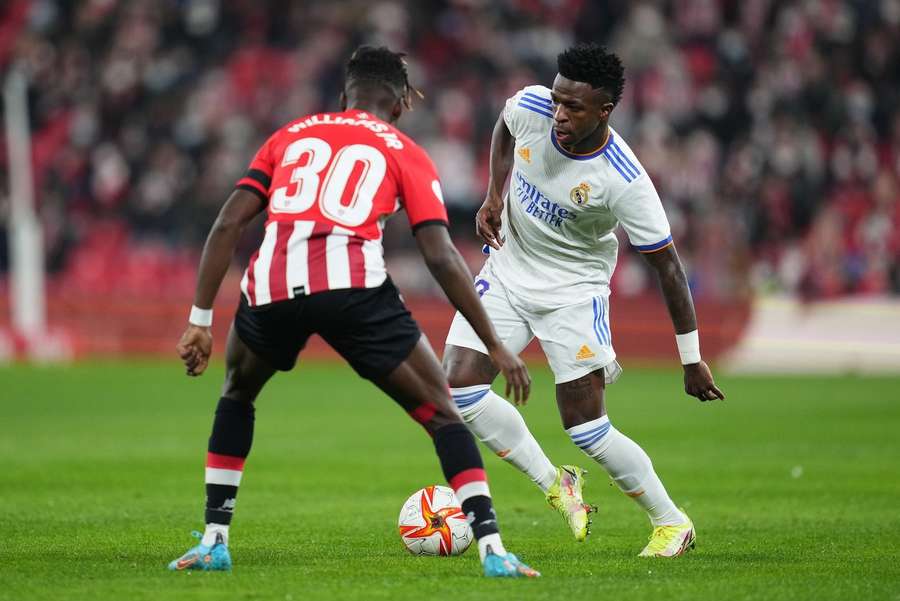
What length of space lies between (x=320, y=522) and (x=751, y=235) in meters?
15.8

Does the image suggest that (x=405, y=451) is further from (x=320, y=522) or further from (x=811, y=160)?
(x=811, y=160)

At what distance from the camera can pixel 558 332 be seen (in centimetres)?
756

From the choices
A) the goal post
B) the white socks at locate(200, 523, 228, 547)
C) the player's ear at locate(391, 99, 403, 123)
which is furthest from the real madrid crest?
the goal post

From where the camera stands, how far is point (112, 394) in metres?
17.8

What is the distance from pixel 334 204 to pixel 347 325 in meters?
0.51

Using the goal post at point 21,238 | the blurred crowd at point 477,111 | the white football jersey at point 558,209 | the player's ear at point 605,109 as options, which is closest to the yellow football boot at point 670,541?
the white football jersey at point 558,209

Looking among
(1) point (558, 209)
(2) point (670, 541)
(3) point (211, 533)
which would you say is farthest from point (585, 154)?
(3) point (211, 533)

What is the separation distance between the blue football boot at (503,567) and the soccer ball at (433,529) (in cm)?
112

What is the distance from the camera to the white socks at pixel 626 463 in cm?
734

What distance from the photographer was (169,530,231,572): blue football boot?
6.22 m

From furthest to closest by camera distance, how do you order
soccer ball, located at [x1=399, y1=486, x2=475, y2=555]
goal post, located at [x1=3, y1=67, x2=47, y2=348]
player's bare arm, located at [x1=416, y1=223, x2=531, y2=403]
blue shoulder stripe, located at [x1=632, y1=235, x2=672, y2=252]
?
goal post, located at [x1=3, y1=67, x2=47, y2=348] < soccer ball, located at [x1=399, y1=486, x2=475, y2=555] < blue shoulder stripe, located at [x1=632, y1=235, x2=672, y2=252] < player's bare arm, located at [x1=416, y1=223, x2=531, y2=403]

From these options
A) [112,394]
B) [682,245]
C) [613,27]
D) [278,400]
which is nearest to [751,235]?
[682,245]

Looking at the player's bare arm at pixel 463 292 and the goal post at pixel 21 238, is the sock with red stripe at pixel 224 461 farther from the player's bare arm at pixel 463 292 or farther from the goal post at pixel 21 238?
the goal post at pixel 21 238

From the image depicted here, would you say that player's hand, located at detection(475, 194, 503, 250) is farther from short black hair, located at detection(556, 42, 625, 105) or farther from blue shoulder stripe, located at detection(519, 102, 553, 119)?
short black hair, located at detection(556, 42, 625, 105)
